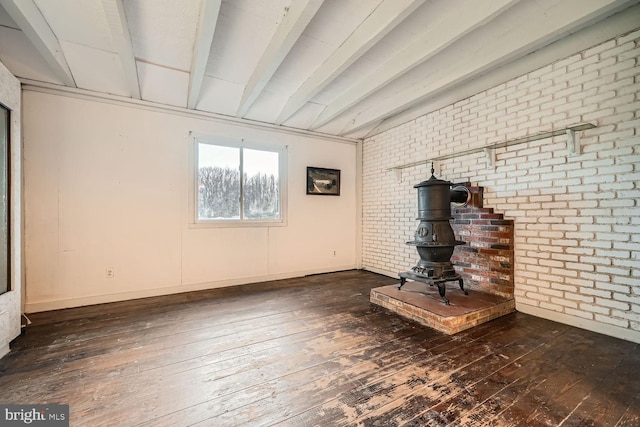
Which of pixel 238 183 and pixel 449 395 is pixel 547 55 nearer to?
pixel 449 395

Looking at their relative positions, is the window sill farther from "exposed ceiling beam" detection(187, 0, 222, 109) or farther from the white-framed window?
"exposed ceiling beam" detection(187, 0, 222, 109)

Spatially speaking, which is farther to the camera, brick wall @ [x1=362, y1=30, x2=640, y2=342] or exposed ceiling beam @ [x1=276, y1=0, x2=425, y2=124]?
brick wall @ [x1=362, y1=30, x2=640, y2=342]

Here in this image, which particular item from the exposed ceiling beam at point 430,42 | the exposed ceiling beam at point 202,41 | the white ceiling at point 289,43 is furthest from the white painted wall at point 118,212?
the exposed ceiling beam at point 430,42

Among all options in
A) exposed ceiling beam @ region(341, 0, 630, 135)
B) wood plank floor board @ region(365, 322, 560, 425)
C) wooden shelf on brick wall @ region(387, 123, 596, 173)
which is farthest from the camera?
wooden shelf on brick wall @ region(387, 123, 596, 173)

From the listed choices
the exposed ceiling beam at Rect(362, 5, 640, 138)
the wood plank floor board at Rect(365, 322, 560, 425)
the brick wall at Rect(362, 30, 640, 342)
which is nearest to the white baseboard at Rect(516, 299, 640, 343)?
the brick wall at Rect(362, 30, 640, 342)

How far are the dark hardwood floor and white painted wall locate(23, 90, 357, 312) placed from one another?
2.00 ft

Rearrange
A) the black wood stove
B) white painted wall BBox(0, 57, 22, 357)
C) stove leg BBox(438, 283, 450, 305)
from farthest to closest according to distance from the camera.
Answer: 1. the black wood stove
2. stove leg BBox(438, 283, 450, 305)
3. white painted wall BBox(0, 57, 22, 357)

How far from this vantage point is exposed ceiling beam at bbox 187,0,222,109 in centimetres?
208

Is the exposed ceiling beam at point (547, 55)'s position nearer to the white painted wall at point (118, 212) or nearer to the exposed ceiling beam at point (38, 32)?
the white painted wall at point (118, 212)

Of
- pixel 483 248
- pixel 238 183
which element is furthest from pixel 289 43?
pixel 483 248

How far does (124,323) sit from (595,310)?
189 inches

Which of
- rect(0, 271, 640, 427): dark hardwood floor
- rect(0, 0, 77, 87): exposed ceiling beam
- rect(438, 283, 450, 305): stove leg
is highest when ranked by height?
rect(0, 0, 77, 87): exposed ceiling beam

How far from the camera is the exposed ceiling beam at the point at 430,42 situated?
2.20m

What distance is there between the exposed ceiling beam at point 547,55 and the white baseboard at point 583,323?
8.90 ft
